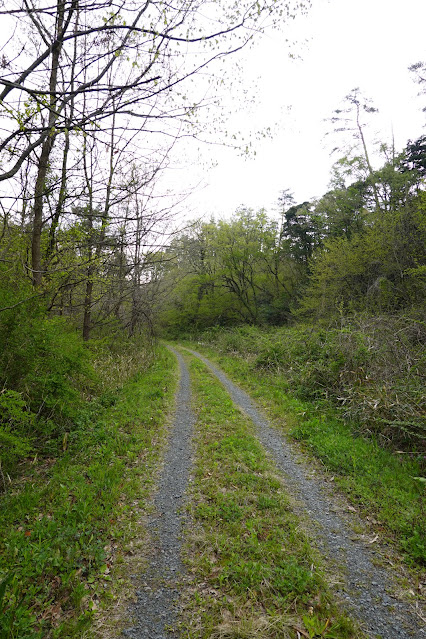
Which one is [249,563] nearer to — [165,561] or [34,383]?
[165,561]

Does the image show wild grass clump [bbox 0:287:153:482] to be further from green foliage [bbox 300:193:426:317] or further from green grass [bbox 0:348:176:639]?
green foliage [bbox 300:193:426:317]

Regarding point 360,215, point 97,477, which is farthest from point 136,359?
point 360,215

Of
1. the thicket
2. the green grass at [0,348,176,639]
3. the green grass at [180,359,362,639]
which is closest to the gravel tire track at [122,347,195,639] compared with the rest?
the green grass at [180,359,362,639]

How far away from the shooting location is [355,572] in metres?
2.85

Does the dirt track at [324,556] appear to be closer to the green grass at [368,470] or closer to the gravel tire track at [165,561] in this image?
the gravel tire track at [165,561]

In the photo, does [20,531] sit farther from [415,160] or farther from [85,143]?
[415,160]

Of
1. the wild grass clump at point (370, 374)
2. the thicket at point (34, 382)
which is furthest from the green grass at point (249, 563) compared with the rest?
the thicket at point (34, 382)

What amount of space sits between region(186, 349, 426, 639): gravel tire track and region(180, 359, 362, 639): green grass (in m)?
0.20

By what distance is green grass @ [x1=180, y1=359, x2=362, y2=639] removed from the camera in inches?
92.0

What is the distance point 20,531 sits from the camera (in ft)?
10.3

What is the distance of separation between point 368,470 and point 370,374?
2.80m

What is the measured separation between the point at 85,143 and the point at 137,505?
457 centimetres

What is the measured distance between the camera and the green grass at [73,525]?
2.40m

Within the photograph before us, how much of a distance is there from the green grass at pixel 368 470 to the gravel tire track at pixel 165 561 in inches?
93.6
